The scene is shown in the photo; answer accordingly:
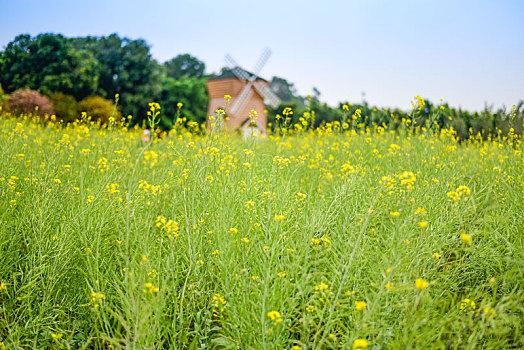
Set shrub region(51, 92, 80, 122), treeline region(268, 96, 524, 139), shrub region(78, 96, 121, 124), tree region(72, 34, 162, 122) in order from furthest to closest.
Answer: tree region(72, 34, 162, 122) → shrub region(78, 96, 121, 124) → shrub region(51, 92, 80, 122) → treeline region(268, 96, 524, 139)

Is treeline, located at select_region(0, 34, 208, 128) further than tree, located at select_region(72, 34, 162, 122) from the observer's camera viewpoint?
No

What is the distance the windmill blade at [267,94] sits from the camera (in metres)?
21.3

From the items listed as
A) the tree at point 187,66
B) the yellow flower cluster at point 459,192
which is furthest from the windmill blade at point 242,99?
the tree at point 187,66

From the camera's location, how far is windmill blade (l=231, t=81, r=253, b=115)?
20141mm

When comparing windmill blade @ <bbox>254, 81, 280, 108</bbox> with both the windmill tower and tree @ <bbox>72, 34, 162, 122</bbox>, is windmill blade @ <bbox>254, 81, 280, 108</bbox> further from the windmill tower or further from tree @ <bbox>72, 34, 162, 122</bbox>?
tree @ <bbox>72, 34, 162, 122</bbox>

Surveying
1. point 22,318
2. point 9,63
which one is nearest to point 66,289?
point 22,318

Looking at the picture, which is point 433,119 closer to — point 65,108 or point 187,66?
point 65,108

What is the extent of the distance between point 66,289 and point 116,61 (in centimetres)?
2493

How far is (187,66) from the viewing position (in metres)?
53.3

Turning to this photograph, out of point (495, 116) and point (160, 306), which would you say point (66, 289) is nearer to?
point (160, 306)

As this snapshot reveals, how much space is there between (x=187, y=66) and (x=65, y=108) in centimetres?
4011

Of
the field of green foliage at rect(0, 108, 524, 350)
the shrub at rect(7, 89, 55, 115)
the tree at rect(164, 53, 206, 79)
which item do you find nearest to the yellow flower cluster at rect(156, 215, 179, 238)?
the field of green foliage at rect(0, 108, 524, 350)

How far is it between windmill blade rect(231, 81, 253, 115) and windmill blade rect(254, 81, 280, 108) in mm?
689

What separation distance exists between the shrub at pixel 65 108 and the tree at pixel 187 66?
38408 mm
